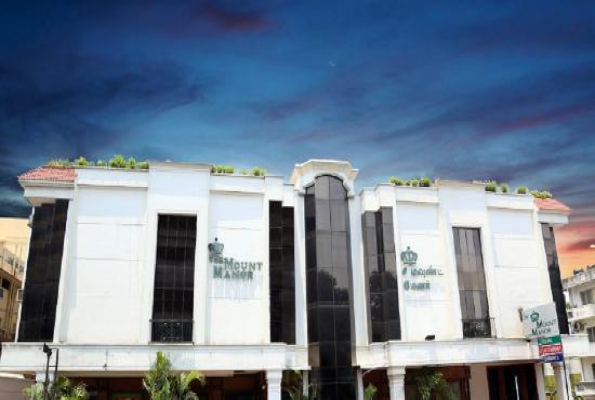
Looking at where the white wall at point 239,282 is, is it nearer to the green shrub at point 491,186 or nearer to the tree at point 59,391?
the tree at point 59,391

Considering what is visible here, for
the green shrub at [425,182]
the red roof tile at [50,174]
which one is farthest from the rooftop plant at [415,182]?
the red roof tile at [50,174]

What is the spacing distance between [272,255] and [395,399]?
11.8 meters

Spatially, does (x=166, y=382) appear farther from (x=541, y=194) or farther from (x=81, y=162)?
(x=541, y=194)

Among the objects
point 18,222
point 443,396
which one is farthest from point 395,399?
point 18,222

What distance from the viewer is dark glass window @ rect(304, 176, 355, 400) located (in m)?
35.6

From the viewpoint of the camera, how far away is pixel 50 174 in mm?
35844

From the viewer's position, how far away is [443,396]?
37.4 meters

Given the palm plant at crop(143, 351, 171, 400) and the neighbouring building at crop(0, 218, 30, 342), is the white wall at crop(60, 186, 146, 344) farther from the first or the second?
the neighbouring building at crop(0, 218, 30, 342)

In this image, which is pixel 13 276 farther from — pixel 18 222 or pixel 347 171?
pixel 347 171

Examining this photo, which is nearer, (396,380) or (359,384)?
(396,380)

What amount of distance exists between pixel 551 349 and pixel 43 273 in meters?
32.0

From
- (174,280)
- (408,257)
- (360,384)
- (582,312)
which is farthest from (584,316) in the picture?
(174,280)

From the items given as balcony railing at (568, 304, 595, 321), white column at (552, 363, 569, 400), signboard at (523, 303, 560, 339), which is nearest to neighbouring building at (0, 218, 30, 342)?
signboard at (523, 303, 560, 339)

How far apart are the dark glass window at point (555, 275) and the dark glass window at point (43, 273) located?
3400 cm
